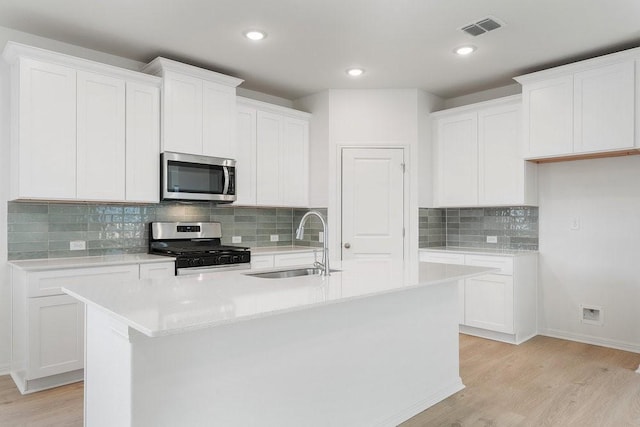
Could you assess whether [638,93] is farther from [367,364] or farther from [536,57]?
[367,364]

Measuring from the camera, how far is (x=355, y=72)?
4293 millimetres

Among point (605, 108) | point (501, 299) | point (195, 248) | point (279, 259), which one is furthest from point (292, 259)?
point (605, 108)

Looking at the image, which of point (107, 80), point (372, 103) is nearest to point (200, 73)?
point (107, 80)

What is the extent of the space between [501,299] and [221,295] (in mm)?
3237

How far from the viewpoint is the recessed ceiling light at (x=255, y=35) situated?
3.38 metres

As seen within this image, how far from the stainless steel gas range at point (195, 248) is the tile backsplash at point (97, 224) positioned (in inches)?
4.1

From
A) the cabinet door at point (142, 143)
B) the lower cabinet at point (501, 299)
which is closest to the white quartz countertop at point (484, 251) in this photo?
the lower cabinet at point (501, 299)

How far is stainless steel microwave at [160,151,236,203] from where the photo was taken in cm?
374

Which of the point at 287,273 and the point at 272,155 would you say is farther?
the point at 272,155

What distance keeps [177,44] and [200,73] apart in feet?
1.16

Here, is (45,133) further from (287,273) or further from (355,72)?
(355,72)

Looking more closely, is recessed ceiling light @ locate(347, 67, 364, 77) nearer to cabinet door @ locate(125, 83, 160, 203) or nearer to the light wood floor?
cabinet door @ locate(125, 83, 160, 203)

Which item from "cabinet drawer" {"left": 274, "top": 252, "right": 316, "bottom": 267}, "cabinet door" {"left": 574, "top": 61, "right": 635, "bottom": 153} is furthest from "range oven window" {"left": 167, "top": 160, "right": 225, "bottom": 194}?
"cabinet door" {"left": 574, "top": 61, "right": 635, "bottom": 153}

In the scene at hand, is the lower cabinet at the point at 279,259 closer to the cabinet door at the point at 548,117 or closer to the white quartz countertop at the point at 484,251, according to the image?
the white quartz countertop at the point at 484,251
